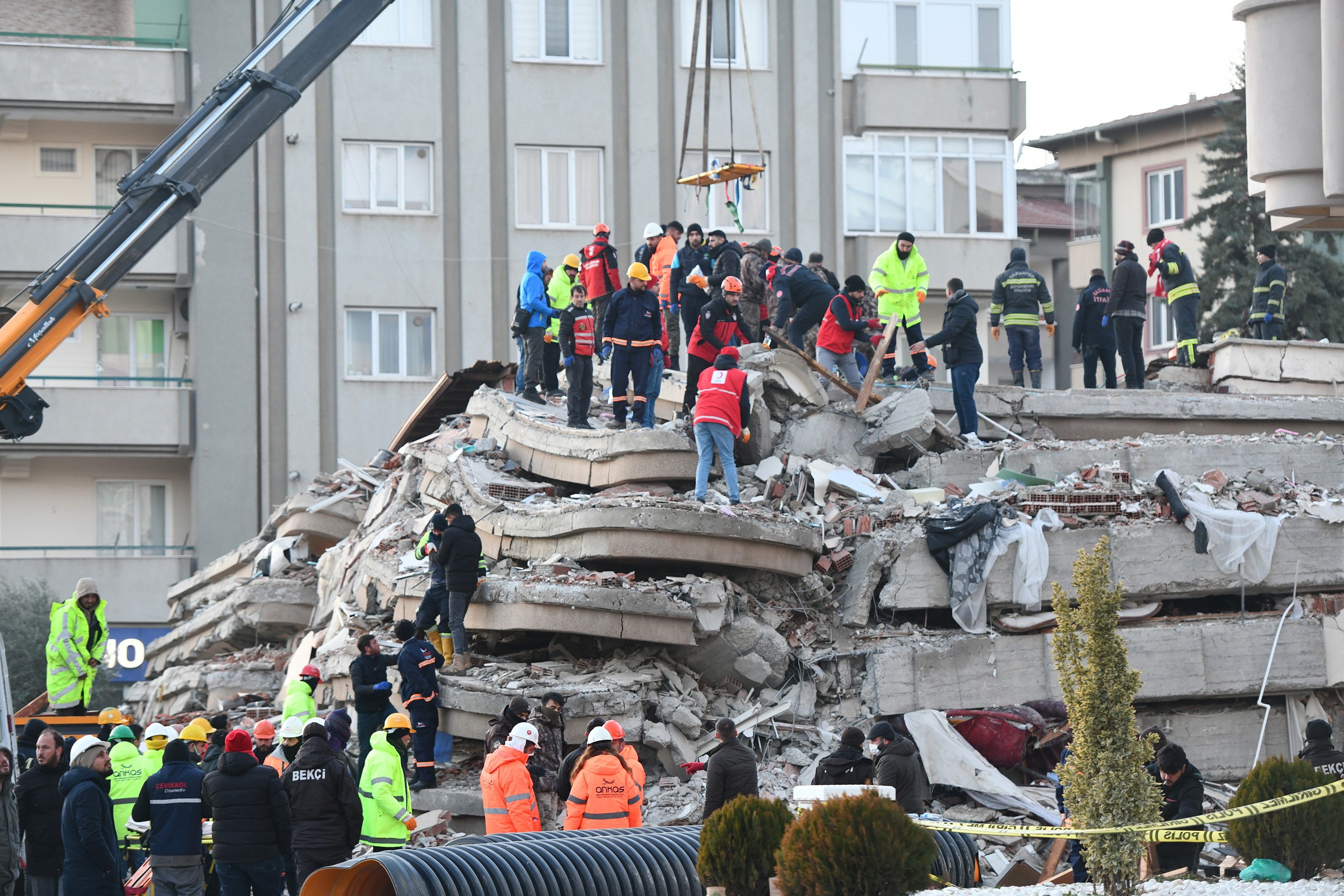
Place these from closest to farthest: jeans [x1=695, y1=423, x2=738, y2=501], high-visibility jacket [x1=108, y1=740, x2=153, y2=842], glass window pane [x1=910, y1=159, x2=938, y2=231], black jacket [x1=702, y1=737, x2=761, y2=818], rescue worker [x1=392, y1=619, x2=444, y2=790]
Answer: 1. black jacket [x1=702, y1=737, x2=761, y2=818]
2. high-visibility jacket [x1=108, y1=740, x2=153, y2=842]
3. rescue worker [x1=392, y1=619, x2=444, y2=790]
4. jeans [x1=695, y1=423, x2=738, y2=501]
5. glass window pane [x1=910, y1=159, x2=938, y2=231]

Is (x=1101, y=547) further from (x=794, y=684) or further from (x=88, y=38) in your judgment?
(x=88, y=38)

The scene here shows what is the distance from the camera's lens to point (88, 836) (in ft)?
35.8

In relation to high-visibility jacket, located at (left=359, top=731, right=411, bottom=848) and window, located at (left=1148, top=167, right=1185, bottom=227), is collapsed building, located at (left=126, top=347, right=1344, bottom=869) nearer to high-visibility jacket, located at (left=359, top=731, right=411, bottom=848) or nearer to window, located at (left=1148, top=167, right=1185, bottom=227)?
high-visibility jacket, located at (left=359, top=731, right=411, bottom=848)

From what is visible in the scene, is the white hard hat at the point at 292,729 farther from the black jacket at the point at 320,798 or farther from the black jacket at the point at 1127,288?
the black jacket at the point at 1127,288

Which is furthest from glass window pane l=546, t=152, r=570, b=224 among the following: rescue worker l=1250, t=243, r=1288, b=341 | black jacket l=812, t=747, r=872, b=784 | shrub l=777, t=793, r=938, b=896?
shrub l=777, t=793, r=938, b=896

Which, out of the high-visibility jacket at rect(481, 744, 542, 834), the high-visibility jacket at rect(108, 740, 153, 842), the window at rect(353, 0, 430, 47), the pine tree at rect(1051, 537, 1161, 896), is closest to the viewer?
the pine tree at rect(1051, 537, 1161, 896)

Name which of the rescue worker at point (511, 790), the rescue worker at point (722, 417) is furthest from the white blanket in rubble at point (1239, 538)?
the rescue worker at point (511, 790)

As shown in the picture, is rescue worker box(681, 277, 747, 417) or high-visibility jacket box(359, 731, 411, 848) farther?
rescue worker box(681, 277, 747, 417)

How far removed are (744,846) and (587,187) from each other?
26593mm

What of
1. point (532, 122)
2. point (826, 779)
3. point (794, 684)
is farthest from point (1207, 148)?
point (826, 779)

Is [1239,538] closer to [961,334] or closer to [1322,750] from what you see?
[961,334]

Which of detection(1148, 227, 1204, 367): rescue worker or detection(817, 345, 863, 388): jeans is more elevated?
detection(1148, 227, 1204, 367): rescue worker

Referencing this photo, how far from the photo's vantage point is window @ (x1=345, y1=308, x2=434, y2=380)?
33.4m

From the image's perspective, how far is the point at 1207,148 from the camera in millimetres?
40812
